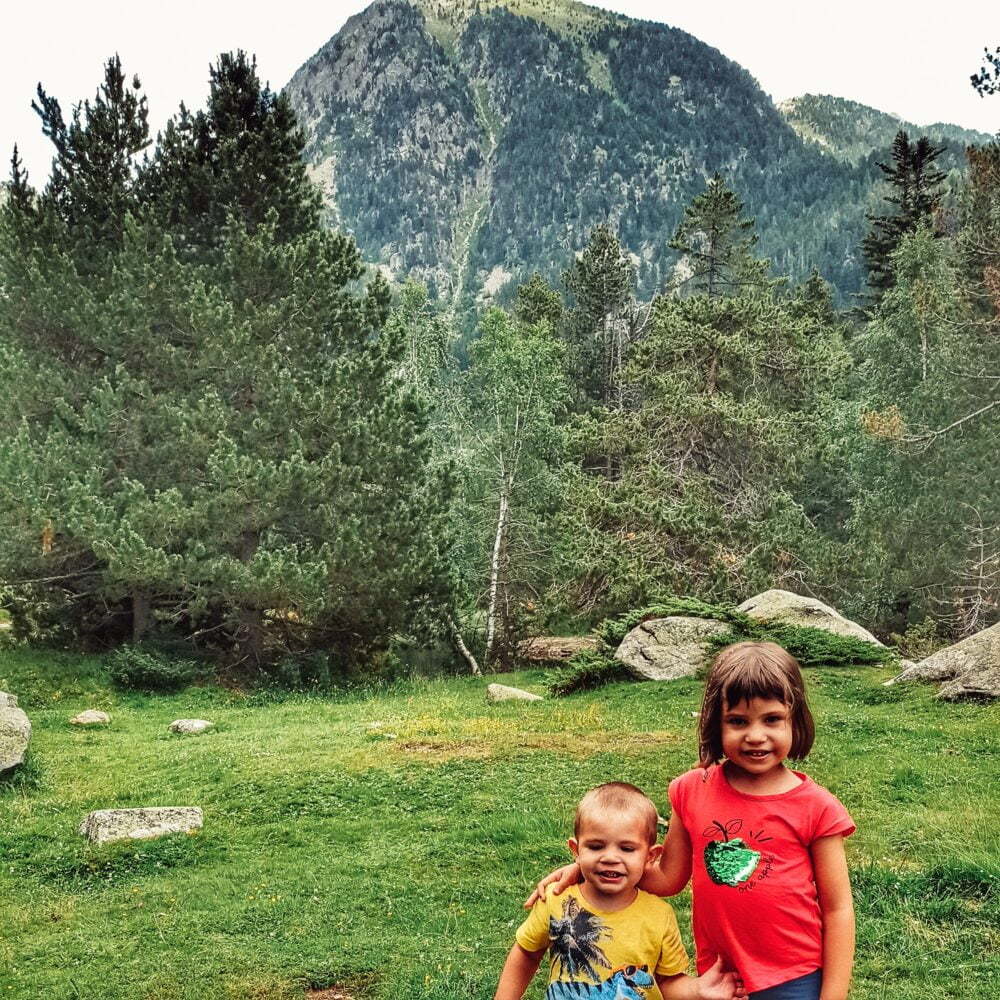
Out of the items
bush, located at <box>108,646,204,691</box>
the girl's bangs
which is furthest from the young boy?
bush, located at <box>108,646,204,691</box>

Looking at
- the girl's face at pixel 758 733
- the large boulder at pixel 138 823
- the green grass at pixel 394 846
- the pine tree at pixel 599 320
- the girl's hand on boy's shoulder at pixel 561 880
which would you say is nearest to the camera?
the girl's face at pixel 758 733

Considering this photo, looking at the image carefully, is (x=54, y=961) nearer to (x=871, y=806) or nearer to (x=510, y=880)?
(x=510, y=880)

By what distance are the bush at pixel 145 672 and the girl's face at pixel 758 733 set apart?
20610 millimetres

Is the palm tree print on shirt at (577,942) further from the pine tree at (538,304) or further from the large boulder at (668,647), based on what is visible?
the pine tree at (538,304)

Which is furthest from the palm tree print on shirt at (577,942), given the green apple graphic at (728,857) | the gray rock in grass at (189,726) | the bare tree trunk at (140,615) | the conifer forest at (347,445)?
the bare tree trunk at (140,615)

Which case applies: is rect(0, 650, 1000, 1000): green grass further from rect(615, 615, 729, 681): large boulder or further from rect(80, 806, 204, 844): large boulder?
rect(615, 615, 729, 681): large boulder

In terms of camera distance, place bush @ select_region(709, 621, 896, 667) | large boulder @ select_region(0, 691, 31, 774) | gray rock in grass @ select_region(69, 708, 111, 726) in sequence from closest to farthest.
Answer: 1. large boulder @ select_region(0, 691, 31, 774)
2. gray rock in grass @ select_region(69, 708, 111, 726)
3. bush @ select_region(709, 621, 896, 667)

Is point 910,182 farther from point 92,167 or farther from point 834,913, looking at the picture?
point 834,913

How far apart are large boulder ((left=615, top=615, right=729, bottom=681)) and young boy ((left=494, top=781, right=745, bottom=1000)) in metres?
16.2

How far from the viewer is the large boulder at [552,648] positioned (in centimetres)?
2708

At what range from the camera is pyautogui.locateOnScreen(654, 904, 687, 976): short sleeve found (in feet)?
10.5

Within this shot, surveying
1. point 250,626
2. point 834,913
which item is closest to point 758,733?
point 834,913

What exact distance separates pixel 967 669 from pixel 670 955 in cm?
1362

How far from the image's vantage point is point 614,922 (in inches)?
126
